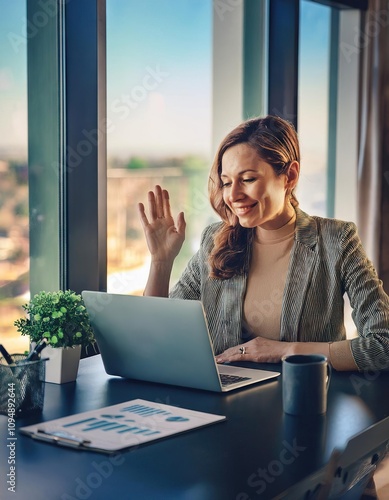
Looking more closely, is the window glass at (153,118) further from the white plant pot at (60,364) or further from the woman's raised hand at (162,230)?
the white plant pot at (60,364)

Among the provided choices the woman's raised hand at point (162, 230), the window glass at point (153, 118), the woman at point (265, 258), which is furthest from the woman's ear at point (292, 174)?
the window glass at point (153, 118)

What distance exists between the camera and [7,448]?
1264 mm

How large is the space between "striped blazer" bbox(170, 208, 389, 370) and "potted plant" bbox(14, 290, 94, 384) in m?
0.52

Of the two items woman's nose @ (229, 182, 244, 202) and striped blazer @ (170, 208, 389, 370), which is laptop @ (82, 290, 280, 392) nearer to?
striped blazer @ (170, 208, 389, 370)

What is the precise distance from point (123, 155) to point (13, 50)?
58cm

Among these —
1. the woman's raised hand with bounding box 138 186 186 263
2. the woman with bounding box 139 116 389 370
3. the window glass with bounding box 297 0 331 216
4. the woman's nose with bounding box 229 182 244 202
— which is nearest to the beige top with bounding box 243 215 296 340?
the woman with bounding box 139 116 389 370

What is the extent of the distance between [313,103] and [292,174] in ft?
5.56

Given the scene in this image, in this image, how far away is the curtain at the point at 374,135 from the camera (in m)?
3.72

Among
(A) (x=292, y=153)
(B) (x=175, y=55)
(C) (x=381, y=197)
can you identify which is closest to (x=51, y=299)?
(A) (x=292, y=153)

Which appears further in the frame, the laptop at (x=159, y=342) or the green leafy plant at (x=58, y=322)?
the green leafy plant at (x=58, y=322)

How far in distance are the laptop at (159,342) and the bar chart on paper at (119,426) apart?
0.51ft

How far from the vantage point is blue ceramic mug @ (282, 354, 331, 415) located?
147cm

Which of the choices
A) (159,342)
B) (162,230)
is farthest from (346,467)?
(162,230)

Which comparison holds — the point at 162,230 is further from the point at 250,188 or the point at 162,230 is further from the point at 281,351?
the point at 281,351
